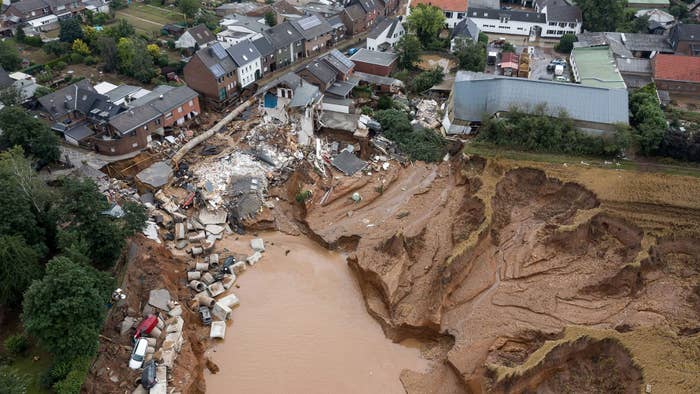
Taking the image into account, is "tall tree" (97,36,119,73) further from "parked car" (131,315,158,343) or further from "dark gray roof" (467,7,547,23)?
"dark gray roof" (467,7,547,23)

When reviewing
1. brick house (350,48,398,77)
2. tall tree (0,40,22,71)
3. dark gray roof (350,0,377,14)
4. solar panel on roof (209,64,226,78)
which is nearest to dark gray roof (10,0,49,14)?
tall tree (0,40,22,71)


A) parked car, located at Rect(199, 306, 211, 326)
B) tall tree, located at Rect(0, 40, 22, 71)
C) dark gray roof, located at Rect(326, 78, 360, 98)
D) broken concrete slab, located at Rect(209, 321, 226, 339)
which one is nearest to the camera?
broken concrete slab, located at Rect(209, 321, 226, 339)

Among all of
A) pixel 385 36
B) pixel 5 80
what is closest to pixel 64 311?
pixel 5 80

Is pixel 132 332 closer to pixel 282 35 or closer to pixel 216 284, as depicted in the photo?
pixel 216 284

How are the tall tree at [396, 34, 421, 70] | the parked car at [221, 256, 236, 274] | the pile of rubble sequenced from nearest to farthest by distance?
the pile of rubble → the parked car at [221, 256, 236, 274] → the tall tree at [396, 34, 421, 70]

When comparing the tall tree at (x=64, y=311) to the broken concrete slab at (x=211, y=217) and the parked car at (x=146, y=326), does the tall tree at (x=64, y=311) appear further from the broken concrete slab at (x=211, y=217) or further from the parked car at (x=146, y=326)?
the broken concrete slab at (x=211, y=217)

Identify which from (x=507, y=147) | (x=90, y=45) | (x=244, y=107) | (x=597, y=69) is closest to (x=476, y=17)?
(x=597, y=69)

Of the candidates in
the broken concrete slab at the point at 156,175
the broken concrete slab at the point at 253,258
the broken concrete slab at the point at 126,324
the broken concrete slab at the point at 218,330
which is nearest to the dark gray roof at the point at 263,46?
the broken concrete slab at the point at 156,175
